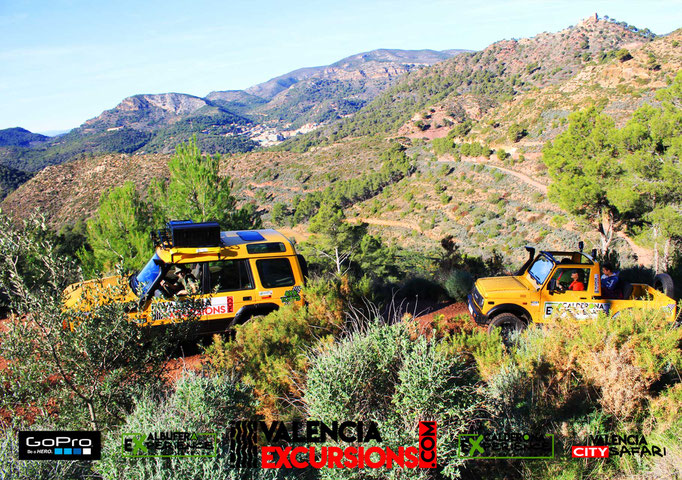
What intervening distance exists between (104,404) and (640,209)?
1593cm

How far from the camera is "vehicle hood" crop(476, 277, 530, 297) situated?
7.15 meters

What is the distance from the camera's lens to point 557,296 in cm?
702

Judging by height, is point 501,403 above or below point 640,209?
below

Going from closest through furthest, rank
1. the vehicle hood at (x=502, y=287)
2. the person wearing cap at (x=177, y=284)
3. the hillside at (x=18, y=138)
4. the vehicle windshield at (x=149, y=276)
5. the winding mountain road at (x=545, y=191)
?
the person wearing cap at (x=177, y=284) → the vehicle windshield at (x=149, y=276) → the vehicle hood at (x=502, y=287) → the winding mountain road at (x=545, y=191) → the hillside at (x=18, y=138)

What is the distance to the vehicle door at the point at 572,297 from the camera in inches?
269

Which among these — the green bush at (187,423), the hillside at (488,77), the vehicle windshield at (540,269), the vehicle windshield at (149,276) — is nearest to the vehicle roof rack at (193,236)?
the vehicle windshield at (149,276)

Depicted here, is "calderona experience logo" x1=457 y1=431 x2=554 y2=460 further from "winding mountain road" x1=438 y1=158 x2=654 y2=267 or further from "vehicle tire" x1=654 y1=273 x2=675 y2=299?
"winding mountain road" x1=438 y1=158 x2=654 y2=267

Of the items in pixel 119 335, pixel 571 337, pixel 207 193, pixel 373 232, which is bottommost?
pixel 373 232

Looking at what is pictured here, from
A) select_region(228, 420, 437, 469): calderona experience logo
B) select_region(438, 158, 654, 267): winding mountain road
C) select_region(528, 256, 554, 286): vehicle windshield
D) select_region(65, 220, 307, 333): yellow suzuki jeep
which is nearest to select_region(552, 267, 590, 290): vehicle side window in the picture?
select_region(528, 256, 554, 286): vehicle windshield

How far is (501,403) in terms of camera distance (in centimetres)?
414

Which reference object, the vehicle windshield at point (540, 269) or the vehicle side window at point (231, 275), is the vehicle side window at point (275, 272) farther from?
the vehicle windshield at point (540, 269)

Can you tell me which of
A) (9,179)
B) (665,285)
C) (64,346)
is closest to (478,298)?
(665,285)

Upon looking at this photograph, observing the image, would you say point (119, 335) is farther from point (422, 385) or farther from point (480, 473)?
point (480, 473)

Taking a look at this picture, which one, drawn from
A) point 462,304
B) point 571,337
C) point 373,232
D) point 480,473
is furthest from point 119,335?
point 373,232
